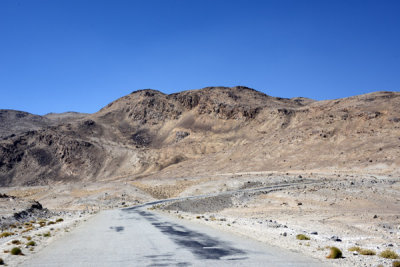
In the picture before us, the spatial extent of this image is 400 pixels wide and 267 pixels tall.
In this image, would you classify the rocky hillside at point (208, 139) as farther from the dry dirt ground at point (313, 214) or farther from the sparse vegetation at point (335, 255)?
the sparse vegetation at point (335, 255)

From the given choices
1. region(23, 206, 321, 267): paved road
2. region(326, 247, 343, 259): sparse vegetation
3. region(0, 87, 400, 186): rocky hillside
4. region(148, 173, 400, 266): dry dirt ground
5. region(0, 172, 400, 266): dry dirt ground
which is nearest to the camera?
region(23, 206, 321, 267): paved road

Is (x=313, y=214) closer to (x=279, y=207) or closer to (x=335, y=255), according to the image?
(x=279, y=207)

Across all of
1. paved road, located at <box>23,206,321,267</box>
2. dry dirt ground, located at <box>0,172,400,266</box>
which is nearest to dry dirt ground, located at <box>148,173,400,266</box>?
dry dirt ground, located at <box>0,172,400,266</box>

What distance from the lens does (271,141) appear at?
98.1 meters

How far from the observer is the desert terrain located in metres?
24.8

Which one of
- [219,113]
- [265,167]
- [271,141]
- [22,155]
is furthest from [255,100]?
[22,155]

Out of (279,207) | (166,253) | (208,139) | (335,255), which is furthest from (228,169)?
(335,255)

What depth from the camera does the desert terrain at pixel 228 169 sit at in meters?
24.8

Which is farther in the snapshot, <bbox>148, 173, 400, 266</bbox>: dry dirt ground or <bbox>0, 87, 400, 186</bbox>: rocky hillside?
<bbox>0, 87, 400, 186</bbox>: rocky hillside

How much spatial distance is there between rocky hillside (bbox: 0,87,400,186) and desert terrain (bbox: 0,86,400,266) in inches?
15.8

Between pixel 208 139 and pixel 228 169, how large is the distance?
30458 millimetres

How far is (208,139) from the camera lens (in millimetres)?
120688

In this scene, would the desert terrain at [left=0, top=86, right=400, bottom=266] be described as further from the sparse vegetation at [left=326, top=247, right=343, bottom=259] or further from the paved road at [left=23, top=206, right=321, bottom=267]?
the paved road at [left=23, top=206, right=321, bottom=267]

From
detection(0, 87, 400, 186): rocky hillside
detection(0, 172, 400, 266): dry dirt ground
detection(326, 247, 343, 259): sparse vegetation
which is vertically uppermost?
detection(0, 87, 400, 186): rocky hillside
